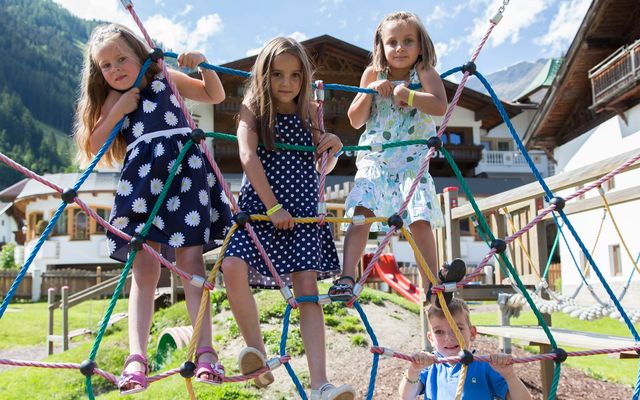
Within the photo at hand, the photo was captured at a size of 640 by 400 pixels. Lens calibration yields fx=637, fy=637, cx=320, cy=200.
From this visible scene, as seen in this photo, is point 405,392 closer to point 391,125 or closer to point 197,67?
point 391,125

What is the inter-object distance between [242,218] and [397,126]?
99 centimetres

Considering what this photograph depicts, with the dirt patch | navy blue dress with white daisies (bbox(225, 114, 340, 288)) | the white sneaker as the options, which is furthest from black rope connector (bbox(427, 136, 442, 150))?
the dirt patch

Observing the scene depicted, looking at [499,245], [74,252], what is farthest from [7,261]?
[499,245]

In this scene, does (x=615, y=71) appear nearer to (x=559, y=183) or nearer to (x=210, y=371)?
(x=559, y=183)

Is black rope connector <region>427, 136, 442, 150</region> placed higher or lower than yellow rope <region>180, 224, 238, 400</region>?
higher

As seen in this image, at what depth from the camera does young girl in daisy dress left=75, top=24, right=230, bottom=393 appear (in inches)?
84.8

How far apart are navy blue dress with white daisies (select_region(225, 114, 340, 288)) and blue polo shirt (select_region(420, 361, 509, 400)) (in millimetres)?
587

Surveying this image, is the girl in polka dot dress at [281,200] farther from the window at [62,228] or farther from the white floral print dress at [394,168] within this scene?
the window at [62,228]

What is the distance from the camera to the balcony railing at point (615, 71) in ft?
32.8

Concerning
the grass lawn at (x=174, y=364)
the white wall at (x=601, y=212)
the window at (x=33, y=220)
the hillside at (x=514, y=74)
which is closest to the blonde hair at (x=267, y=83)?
the grass lawn at (x=174, y=364)

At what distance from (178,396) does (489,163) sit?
1725 cm

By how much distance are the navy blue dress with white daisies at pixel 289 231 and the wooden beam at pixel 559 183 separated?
1.34 metres

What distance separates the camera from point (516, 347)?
6012mm

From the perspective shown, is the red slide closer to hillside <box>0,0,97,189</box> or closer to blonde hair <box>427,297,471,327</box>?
blonde hair <box>427,297,471,327</box>
